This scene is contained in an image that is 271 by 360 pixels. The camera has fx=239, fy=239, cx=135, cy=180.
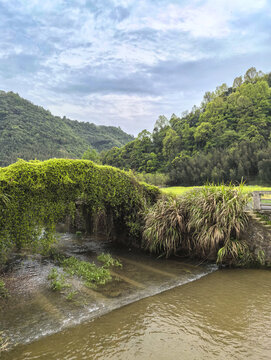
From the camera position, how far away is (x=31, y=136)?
250 feet

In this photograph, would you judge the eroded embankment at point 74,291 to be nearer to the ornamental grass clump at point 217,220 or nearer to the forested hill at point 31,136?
the ornamental grass clump at point 217,220

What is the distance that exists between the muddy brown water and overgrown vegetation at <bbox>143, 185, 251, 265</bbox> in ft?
2.62

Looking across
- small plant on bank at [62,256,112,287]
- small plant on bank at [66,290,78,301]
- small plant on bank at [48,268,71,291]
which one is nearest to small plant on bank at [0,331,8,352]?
small plant on bank at [66,290,78,301]

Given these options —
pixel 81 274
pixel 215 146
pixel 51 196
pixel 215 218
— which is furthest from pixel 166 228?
pixel 215 146

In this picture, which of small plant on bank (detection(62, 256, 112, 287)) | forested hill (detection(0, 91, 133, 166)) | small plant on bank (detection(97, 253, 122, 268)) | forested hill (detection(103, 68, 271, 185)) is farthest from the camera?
forested hill (detection(0, 91, 133, 166))

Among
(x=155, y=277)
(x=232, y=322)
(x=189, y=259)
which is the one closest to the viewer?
(x=232, y=322)

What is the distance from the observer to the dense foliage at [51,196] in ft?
19.6

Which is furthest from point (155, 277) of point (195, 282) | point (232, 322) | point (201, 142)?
point (201, 142)

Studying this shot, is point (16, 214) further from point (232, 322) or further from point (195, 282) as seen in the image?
point (232, 322)

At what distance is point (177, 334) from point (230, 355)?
2.88 feet

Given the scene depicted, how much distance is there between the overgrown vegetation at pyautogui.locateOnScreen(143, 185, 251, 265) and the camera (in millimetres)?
7211

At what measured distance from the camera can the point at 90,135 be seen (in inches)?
4466

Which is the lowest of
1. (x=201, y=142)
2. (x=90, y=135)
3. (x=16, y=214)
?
(x=16, y=214)

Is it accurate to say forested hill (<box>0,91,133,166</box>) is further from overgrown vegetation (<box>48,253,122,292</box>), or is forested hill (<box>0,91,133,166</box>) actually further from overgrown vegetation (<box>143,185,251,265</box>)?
overgrown vegetation (<box>143,185,251,265</box>)
